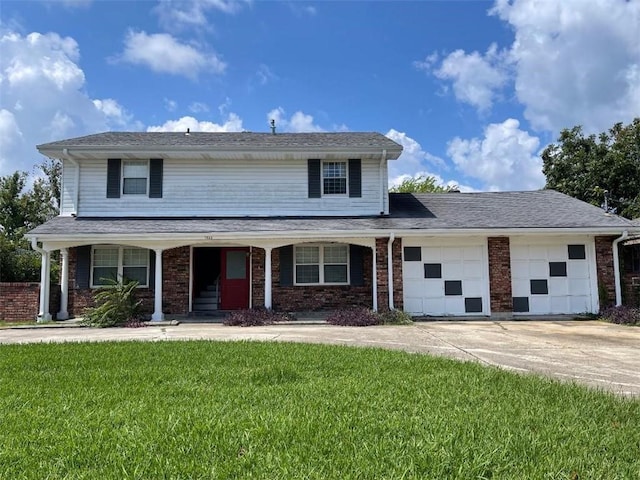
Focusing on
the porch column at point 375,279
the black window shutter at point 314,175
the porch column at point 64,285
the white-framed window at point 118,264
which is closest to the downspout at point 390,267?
the porch column at point 375,279

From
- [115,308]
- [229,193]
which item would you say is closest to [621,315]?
[229,193]

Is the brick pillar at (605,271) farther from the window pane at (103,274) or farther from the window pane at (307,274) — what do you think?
the window pane at (103,274)

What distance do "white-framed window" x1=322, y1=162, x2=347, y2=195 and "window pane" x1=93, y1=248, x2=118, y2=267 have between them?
22.6 feet

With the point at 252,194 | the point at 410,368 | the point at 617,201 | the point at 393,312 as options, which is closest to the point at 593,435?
the point at 410,368

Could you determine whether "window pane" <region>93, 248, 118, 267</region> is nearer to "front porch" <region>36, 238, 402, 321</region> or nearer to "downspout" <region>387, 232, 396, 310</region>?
"front porch" <region>36, 238, 402, 321</region>

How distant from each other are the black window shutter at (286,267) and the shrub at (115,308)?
13.7 feet

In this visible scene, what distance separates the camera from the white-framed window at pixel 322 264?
46.2 feet

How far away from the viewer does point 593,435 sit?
361 cm

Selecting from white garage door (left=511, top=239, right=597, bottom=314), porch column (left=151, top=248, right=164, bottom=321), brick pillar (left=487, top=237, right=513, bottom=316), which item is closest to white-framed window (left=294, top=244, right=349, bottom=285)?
porch column (left=151, top=248, right=164, bottom=321)

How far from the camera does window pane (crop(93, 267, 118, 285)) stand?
45.6 ft

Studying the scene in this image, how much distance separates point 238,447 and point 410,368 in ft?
10.4

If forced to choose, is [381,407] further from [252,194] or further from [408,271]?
[252,194]

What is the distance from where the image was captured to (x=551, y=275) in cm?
1373

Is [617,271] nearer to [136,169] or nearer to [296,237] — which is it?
[296,237]
